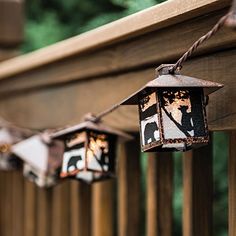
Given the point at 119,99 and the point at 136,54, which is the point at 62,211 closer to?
the point at 119,99

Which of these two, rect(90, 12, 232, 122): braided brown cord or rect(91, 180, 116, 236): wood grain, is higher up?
rect(90, 12, 232, 122): braided brown cord

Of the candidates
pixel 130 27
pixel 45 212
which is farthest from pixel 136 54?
pixel 45 212

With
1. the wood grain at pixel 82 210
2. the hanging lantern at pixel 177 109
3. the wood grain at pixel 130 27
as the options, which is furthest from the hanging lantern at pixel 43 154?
the hanging lantern at pixel 177 109

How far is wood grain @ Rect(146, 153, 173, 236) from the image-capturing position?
161 cm

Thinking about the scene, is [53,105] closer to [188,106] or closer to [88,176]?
[88,176]

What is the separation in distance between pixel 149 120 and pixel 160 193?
0.46 meters

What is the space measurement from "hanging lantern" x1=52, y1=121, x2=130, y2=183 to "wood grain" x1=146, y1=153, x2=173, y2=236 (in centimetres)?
9

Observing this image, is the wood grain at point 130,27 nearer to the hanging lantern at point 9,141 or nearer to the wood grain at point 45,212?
the hanging lantern at point 9,141

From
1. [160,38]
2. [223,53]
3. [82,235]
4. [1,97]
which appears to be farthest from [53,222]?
[223,53]

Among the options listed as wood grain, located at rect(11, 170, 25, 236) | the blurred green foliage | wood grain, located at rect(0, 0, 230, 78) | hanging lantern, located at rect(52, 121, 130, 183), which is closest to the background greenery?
the blurred green foliage

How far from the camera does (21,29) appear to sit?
2.83 m

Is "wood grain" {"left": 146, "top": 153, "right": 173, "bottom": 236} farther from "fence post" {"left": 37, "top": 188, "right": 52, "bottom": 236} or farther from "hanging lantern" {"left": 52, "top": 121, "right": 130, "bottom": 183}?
"fence post" {"left": 37, "top": 188, "right": 52, "bottom": 236}

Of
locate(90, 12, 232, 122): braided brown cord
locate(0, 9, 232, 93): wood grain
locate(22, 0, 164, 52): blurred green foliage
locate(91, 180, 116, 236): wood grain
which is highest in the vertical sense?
locate(22, 0, 164, 52): blurred green foliage

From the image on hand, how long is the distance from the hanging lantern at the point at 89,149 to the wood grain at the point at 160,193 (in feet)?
0.29
